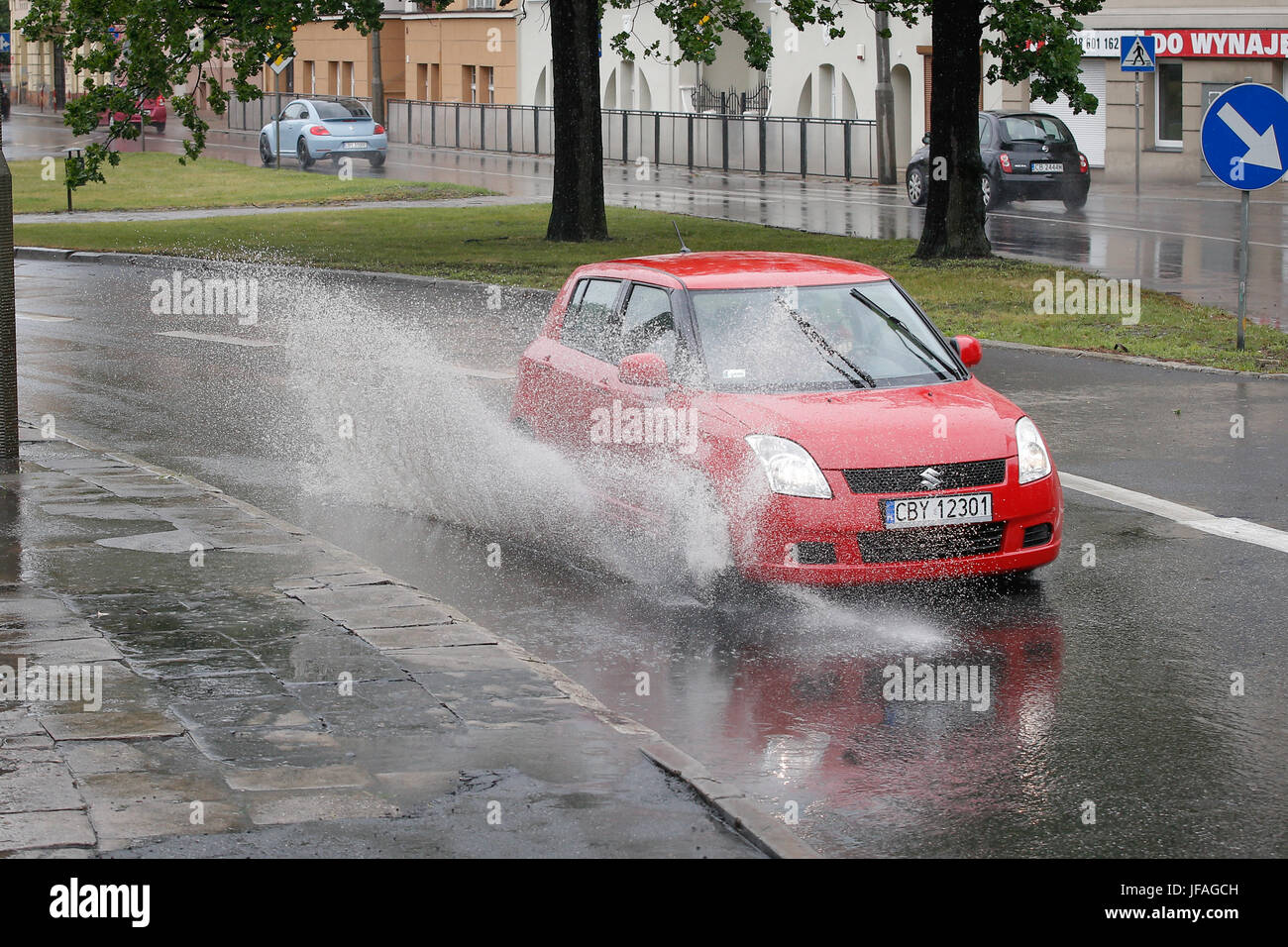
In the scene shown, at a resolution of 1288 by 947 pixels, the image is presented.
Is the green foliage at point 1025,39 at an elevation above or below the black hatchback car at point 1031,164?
above

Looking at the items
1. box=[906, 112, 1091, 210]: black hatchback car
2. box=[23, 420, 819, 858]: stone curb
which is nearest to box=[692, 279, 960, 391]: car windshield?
box=[23, 420, 819, 858]: stone curb

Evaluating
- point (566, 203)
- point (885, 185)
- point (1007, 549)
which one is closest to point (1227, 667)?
point (1007, 549)

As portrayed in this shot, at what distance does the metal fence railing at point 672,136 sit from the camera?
46.2 m

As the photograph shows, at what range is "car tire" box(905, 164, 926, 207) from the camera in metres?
35.4

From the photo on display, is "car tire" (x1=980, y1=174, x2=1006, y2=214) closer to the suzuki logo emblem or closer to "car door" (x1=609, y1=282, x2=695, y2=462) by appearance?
"car door" (x1=609, y1=282, x2=695, y2=462)

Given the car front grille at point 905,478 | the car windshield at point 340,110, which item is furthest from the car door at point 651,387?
the car windshield at point 340,110

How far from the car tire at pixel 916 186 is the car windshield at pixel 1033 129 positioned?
5.86ft

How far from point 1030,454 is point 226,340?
11.5 m

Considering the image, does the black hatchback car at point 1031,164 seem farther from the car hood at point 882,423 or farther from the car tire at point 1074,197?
the car hood at point 882,423

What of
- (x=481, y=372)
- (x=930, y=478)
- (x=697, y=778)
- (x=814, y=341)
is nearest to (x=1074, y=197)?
(x=481, y=372)

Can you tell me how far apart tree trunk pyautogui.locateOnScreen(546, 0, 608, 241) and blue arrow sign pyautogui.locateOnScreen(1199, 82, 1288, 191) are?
13369 mm

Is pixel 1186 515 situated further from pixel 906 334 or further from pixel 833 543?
pixel 833 543

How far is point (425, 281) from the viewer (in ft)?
76.2

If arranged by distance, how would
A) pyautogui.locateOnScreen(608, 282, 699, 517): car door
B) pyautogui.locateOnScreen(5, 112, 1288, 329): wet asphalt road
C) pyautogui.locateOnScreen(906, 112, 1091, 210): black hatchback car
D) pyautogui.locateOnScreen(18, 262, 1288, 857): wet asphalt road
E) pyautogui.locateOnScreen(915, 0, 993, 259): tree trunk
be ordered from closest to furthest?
1. pyautogui.locateOnScreen(18, 262, 1288, 857): wet asphalt road
2. pyautogui.locateOnScreen(608, 282, 699, 517): car door
3. pyautogui.locateOnScreen(5, 112, 1288, 329): wet asphalt road
4. pyautogui.locateOnScreen(915, 0, 993, 259): tree trunk
5. pyautogui.locateOnScreen(906, 112, 1091, 210): black hatchback car
